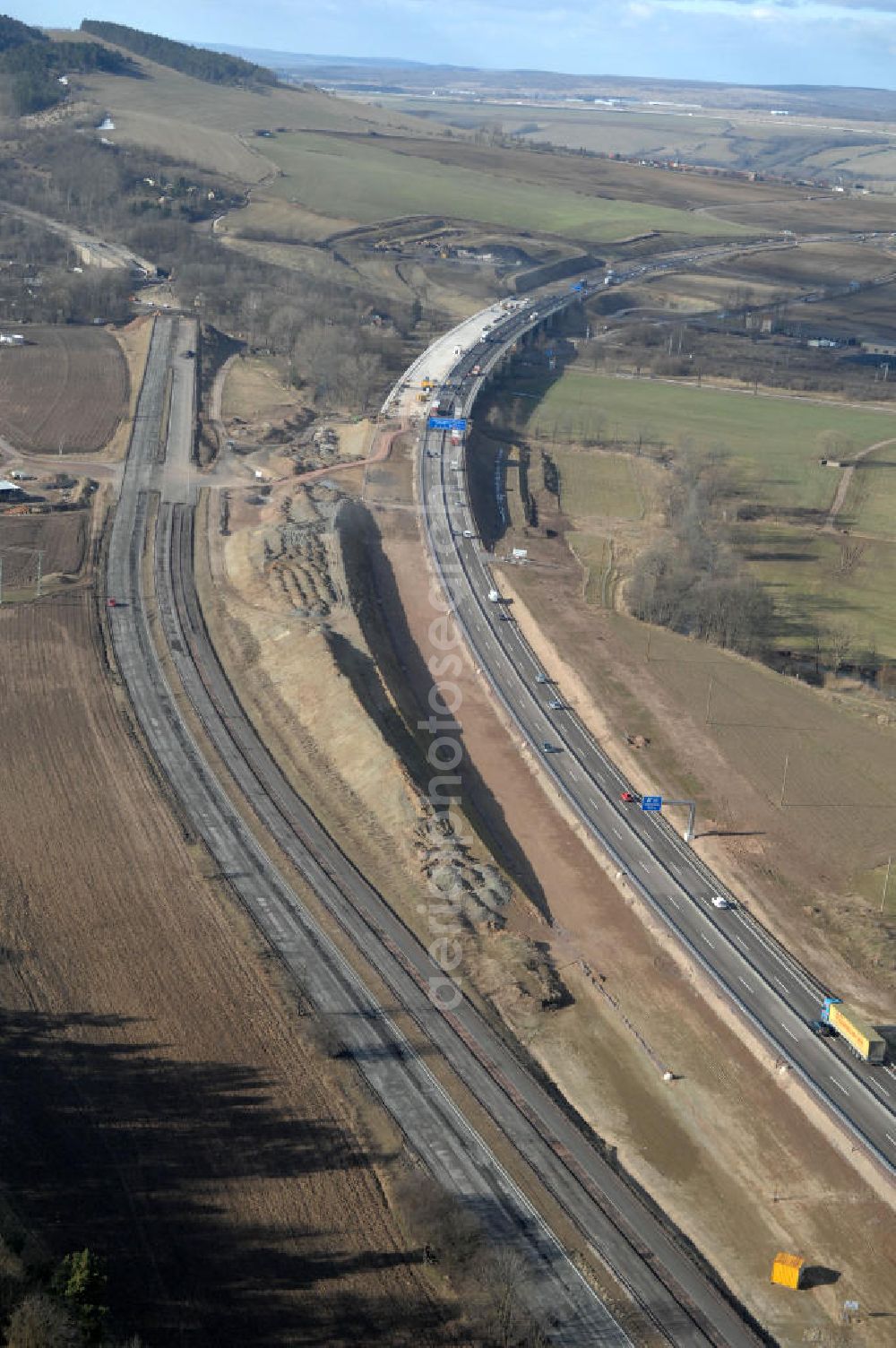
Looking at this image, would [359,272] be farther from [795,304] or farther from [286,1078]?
[286,1078]

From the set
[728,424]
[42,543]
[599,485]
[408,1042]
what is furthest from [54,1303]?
[728,424]

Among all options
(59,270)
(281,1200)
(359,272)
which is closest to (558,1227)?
(281,1200)

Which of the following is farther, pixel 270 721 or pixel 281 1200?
pixel 270 721

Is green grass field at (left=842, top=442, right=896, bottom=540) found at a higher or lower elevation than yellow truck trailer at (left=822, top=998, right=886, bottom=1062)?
higher

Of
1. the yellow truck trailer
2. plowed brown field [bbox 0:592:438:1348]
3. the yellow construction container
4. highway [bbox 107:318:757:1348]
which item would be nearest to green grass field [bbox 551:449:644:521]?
highway [bbox 107:318:757:1348]

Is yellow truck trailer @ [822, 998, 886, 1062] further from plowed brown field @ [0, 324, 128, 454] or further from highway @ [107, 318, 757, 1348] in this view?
plowed brown field @ [0, 324, 128, 454]

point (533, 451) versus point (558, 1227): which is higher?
point (533, 451)
